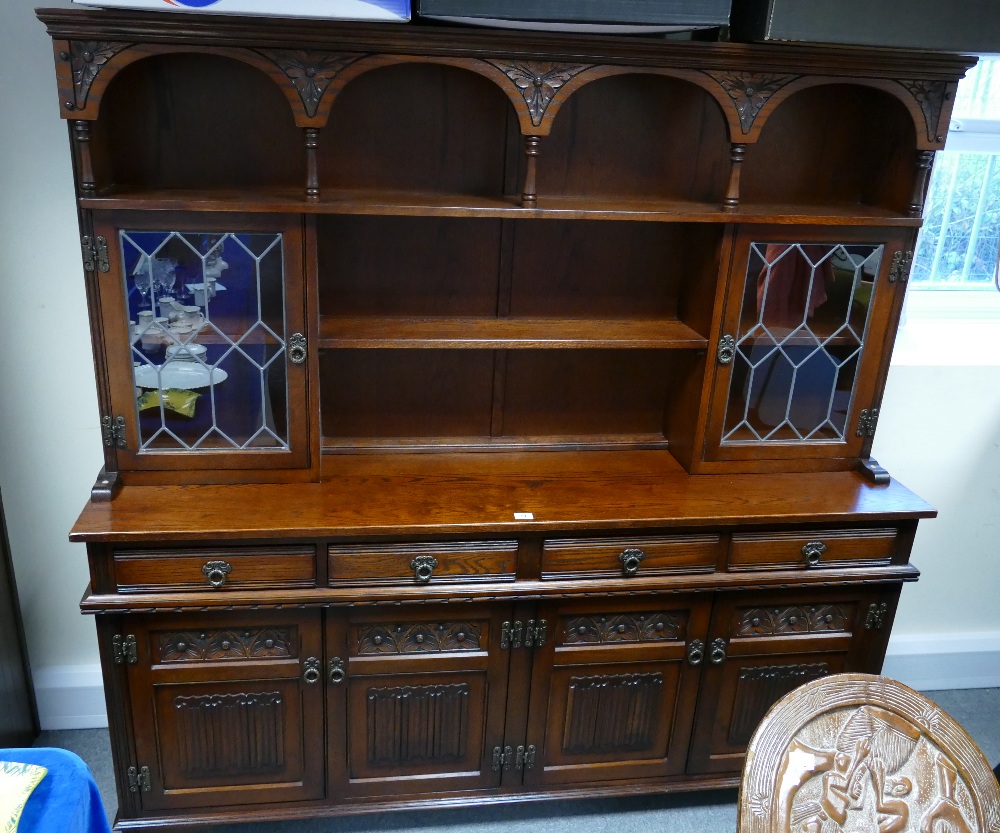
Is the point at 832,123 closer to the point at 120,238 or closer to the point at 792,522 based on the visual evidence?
the point at 792,522

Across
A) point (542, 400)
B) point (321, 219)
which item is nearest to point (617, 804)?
point (542, 400)

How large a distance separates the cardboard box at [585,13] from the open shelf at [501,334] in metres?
0.64

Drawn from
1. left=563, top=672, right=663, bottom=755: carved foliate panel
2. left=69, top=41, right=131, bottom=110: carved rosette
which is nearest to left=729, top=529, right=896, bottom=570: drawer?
left=563, top=672, right=663, bottom=755: carved foliate panel

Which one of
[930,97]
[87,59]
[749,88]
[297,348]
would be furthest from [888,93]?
[87,59]

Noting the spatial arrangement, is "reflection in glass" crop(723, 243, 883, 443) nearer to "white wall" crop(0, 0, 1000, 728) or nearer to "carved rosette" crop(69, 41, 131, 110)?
"white wall" crop(0, 0, 1000, 728)

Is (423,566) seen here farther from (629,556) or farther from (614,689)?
(614,689)

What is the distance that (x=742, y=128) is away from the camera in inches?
72.7

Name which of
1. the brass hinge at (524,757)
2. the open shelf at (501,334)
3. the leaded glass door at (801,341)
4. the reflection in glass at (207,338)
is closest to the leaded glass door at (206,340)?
the reflection in glass at (207,338)

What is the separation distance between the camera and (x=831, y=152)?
2135 millimetres

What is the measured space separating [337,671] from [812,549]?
1.11m

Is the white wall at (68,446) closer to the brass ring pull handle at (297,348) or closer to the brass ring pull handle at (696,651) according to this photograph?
the brass ring pull handle at (297,348)

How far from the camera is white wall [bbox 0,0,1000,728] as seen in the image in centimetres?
200

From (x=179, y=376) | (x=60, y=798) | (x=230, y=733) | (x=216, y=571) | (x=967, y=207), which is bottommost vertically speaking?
(x=230, y=733)

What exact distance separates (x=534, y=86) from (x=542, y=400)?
792 mm
